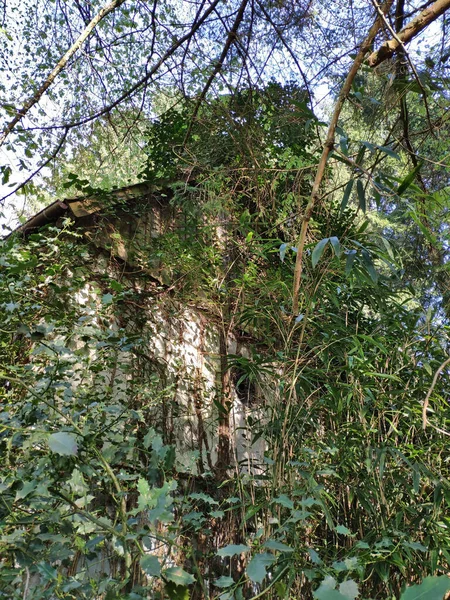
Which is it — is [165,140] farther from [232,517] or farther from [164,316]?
[232,517]

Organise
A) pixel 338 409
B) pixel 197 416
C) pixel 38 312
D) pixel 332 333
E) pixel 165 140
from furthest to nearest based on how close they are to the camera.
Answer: pixel 165 140 < pixel 197 416 < pixel 38 312 < pixel 332 333 < pixel 338 409

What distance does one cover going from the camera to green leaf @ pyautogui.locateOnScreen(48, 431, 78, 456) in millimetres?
1061

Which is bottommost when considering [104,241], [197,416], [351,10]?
[197,416]

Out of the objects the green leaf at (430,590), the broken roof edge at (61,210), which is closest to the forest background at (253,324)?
the green leaf at (430,590)

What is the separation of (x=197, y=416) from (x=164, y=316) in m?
0.84

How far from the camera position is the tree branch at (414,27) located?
6.45 feet

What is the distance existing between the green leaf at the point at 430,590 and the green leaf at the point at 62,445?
0.72m

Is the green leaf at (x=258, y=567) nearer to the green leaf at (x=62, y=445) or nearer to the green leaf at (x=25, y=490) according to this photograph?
the green leaf at (x=62, y=445)

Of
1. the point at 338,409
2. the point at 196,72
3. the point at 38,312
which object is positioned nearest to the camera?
the point at 338,409

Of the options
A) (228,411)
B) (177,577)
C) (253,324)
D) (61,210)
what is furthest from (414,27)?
(61,210)

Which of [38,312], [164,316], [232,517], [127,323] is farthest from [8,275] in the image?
[232,517]

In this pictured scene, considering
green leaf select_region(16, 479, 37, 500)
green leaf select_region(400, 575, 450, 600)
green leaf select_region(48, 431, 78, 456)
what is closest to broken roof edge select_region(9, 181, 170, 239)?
green leaf select_region(16, 479, 37, 500)

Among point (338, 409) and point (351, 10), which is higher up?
point (351, 10)

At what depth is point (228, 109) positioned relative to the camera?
3.62 meters
